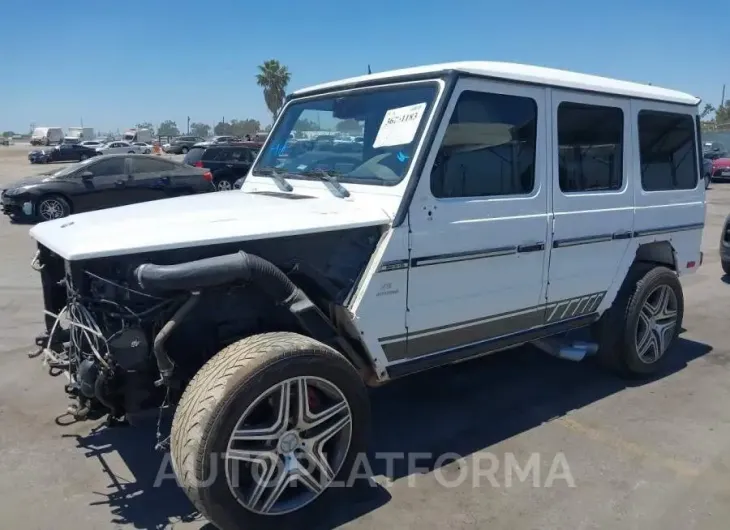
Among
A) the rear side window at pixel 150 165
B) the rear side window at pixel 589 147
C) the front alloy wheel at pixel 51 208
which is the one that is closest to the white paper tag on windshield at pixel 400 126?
the rear side window at pixel 589 147

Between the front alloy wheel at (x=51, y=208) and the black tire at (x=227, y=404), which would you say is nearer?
the black tire at (x=227, y=404)

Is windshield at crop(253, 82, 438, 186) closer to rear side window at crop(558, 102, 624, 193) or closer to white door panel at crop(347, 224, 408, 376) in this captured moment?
white door panel at crop(347, 224, 408, 376)

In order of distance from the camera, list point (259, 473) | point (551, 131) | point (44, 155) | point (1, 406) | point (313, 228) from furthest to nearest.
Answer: point (44, 155) < point (1, 406) < point (551, 131) < point (313, 228) < point (259, 473)

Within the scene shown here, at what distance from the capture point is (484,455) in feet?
12.8

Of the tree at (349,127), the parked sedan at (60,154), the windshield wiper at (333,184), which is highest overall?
the parked sedan at (60,154)

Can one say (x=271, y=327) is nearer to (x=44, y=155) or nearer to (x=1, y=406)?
(x=1, y=406)

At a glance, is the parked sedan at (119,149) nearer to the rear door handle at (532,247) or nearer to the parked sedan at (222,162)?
the parked sedan at (222,162)

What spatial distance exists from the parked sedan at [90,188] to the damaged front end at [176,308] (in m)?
10.7

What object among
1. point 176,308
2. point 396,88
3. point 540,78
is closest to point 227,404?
point 176,308

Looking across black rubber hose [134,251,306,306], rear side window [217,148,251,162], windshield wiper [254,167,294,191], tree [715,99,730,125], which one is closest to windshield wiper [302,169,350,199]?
windshield wiper [254,167,294,191]

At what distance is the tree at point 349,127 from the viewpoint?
4105 millimetres

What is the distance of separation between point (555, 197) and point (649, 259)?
1549mm

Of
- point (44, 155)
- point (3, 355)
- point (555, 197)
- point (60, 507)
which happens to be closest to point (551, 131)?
point (555, 197)

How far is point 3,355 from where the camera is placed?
5.54 meters
